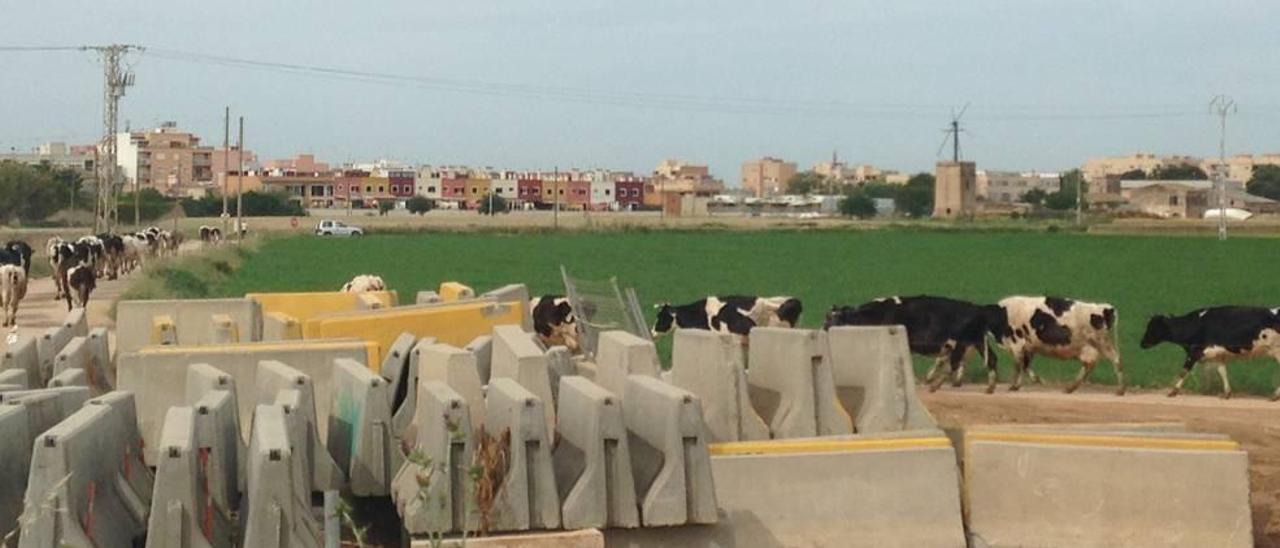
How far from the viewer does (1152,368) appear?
23.7 meters

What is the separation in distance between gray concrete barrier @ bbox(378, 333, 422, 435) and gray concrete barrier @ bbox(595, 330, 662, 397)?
1.31 metres

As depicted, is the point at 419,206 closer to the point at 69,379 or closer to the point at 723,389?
the point at 69,379

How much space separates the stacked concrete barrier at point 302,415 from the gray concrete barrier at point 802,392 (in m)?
3.07

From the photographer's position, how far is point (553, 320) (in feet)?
80.1

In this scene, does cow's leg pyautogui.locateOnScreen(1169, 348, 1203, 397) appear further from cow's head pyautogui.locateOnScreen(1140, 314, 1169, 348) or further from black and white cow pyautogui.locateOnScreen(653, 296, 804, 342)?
black and white cow pyautogui.locateOnScreen(653, 296, 804, 342)

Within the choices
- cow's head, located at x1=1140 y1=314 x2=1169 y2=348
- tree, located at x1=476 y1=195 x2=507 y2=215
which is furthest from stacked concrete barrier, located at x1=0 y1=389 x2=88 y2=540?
tree, located at x1=476 y1=195 x2=507 y2=215

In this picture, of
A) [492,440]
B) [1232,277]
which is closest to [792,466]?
[492,440]

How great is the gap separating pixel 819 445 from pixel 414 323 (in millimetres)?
5819

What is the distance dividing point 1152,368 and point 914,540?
13.7 meters

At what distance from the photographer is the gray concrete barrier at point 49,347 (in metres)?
14.2

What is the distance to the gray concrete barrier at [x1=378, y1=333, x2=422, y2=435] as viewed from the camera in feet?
42.3

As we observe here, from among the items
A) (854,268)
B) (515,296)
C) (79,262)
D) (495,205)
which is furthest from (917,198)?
(515,296)

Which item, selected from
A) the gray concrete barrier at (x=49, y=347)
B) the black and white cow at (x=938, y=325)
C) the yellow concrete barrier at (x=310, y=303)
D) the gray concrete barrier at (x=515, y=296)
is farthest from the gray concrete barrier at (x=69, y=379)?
the black and white cow at (x=938, y=325)

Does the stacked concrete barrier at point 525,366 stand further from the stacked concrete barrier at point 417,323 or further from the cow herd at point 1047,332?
the cow herd at point 1047,332
